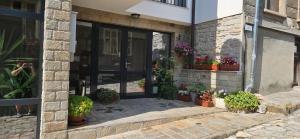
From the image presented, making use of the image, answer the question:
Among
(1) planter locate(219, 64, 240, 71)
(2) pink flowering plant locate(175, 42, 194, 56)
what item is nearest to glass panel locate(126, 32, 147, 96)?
(2) pink flowering plant locate(175, 42, 194, 56)

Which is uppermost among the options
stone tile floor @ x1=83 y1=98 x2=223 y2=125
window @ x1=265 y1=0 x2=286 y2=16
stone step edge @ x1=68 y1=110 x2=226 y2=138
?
window @ x1=265 y1=0 x2=286 y2=16

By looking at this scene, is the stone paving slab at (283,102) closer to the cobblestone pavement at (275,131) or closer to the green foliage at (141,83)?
the cobblestone pavement at (275,131)

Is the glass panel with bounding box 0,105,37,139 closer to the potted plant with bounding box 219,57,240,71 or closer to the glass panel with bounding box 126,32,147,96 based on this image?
the glass panel with bounding box 126,32,147,96

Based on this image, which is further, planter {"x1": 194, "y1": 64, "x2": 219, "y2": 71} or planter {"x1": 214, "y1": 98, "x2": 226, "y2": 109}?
planter {"x1": 194, "y1": 64, "x2": 219, "y2": 71}

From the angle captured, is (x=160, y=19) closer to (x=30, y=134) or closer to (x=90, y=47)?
(x=90, y=47)

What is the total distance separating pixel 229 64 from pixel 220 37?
1.09 metres

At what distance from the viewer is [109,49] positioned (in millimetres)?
8227

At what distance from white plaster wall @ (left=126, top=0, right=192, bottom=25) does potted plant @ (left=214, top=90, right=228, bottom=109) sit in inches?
112

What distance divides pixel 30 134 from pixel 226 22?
6.39 meters

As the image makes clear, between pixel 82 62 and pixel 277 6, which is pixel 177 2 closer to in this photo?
pixel 277 6

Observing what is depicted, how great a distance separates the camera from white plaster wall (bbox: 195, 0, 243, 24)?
8.11 meters

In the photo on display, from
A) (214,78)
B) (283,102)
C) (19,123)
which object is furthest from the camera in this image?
(214,78)

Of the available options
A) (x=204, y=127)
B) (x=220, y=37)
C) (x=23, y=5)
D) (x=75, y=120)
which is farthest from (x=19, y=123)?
(x=220, y=37)

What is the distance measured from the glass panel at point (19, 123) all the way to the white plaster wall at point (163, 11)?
14.5 feet
